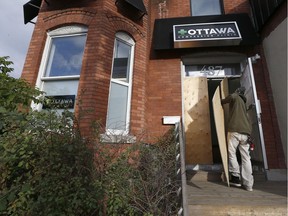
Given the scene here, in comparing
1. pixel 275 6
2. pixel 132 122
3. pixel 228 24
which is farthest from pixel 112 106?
pixel 275 6

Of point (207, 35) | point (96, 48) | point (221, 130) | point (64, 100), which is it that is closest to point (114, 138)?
point (64, 100)

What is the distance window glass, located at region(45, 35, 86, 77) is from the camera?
5.02m

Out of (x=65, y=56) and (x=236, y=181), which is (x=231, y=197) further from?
(x=65, y=56)

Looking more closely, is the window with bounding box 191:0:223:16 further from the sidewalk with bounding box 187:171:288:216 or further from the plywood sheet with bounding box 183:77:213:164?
the sidewalk with bounding box 187:171:288:216

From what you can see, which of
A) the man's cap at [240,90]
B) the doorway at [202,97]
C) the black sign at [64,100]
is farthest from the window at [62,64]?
the man's cap at [240,90]

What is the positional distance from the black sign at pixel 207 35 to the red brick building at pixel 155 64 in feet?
0.09

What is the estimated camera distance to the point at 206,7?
23.9 ft

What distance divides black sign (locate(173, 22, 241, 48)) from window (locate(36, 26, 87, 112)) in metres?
2.62

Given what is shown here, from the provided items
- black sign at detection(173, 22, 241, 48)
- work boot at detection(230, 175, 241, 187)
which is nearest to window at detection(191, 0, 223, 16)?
black sign at detection(173, 22, 241, 48)

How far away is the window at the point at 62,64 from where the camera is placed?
478cm

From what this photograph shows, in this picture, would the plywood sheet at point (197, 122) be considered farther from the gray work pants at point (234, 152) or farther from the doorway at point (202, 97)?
the gray work pants at point (234, 152)

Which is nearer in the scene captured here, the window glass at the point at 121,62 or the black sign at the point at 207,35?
the window glass at the point at 121,62

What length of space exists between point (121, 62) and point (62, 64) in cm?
142

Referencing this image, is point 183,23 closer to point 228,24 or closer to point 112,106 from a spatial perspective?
point 228,24
